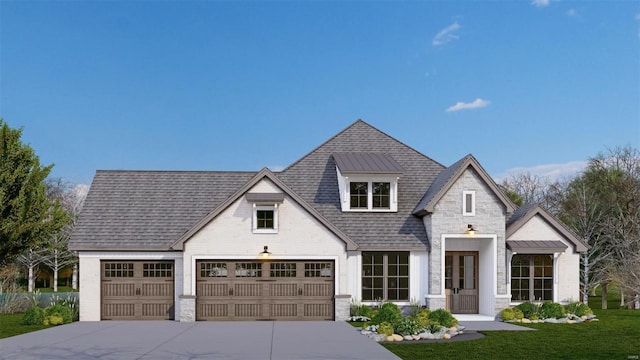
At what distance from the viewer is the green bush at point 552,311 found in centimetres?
2125

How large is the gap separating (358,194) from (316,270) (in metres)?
4.09

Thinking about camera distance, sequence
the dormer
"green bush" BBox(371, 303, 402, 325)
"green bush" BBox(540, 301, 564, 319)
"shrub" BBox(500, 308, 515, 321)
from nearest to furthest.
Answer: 1. "green bush" BBox(371, 303, 402, 325)
2. "green bush" BBox(540, 301, 564, 319)
3. "shrub" BBox(500, 308, 515, 321)
4. the dormer

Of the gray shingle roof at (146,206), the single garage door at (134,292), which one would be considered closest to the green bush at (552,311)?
the gray shingle roof at (146,206)

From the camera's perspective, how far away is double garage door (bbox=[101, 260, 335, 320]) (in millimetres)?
21562

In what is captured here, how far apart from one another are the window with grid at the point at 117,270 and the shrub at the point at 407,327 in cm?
1107

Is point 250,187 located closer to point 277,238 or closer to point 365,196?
point 277,238

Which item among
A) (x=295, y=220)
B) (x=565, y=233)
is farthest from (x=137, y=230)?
(x=565, y=233)

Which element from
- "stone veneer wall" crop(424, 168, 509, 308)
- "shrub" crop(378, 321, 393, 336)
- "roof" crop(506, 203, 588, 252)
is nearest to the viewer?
"shrub" crop(378, 321, 393, 336)

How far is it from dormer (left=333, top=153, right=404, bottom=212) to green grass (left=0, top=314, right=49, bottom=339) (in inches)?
489

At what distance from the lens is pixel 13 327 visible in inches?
763

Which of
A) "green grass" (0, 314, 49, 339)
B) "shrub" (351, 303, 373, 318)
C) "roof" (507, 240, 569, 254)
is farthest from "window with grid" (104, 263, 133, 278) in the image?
"roof" (507, 240, 569, 254)

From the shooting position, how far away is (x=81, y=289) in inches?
852

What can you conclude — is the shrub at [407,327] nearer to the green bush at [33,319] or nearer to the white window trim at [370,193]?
the white window trim at [370,193]

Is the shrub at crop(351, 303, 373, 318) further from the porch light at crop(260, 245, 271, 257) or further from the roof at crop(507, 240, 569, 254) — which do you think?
the roof at crop(507, 240, 569, 254)
